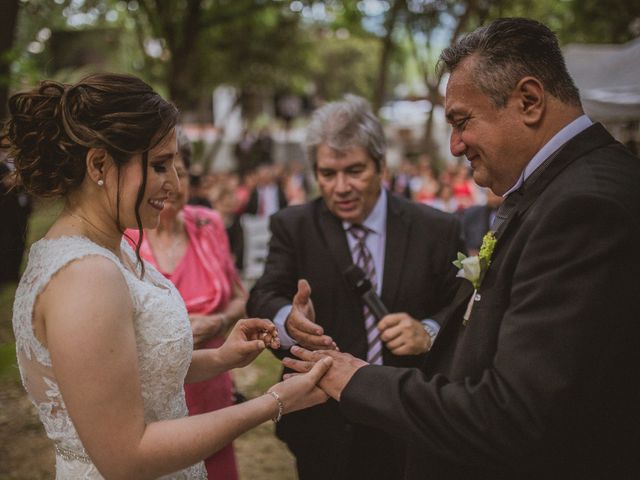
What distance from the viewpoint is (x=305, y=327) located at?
8.17 feet

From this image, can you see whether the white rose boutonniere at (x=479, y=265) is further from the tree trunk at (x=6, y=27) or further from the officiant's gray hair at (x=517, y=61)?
the tree trunk at (x=6, y=27)

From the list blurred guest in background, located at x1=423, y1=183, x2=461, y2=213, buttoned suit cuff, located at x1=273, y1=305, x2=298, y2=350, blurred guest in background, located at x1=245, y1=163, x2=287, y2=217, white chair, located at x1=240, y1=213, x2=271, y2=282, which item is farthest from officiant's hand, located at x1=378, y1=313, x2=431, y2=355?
blurred guest in background, located at x1=245, y1=163, x2=287, y2=217

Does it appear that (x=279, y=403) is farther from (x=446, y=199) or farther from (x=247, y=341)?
(x=446, y=199)

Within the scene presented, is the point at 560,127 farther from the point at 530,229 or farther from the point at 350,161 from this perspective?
the point at 350,161

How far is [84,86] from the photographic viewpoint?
183 centimetres

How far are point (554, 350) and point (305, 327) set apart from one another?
3.91 feet

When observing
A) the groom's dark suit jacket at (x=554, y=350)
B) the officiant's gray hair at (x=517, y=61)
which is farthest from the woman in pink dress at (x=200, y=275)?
the officiant's gray hair at (x=517, y=61)

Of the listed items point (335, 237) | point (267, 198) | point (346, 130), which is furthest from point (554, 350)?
point (267, 198)

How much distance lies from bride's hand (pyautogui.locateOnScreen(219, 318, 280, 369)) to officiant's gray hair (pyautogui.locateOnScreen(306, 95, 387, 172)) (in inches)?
44.4

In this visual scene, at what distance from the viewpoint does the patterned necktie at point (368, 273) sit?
2939 mm

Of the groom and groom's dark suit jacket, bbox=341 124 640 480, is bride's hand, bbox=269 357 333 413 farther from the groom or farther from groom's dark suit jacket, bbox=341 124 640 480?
groom's dark suit jacket, bbox=341 124 640 480

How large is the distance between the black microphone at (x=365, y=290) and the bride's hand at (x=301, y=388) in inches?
28.3

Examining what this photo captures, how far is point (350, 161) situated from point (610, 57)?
26.1 ft

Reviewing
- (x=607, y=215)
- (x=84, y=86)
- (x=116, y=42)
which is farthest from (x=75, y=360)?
(x=116, y=42)
